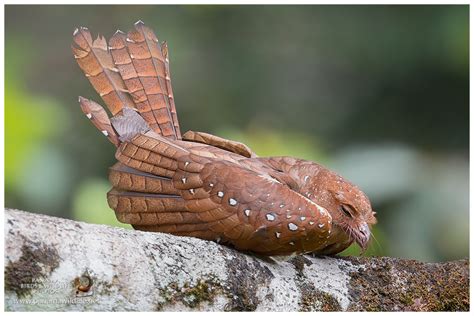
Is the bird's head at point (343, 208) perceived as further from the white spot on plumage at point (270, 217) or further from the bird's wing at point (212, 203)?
the white spot on plumage at point (270, 217)

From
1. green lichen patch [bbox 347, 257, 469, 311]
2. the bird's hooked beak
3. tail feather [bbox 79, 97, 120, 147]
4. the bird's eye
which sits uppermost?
tail feather [bbox 79, 97, 120, 147]

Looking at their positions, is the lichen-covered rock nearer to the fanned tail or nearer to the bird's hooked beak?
the bird's hooked beak

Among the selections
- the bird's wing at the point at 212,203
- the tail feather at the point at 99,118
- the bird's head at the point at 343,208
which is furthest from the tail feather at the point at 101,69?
the bird's head at the point at 343,208

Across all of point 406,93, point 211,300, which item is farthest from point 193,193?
point 406,93

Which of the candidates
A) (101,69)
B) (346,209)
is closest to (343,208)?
(346,209)

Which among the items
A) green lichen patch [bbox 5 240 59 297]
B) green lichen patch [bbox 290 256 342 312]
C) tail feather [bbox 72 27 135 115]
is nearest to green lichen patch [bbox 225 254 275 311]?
green lichen patch [bbox 290 256 342 312]

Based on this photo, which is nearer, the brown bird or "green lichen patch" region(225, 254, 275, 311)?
"green lichen patch" region(225, 254, 275, 311)

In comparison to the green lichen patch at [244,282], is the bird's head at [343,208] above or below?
above

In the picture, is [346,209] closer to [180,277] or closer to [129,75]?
[180,277]
